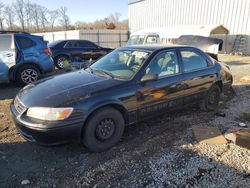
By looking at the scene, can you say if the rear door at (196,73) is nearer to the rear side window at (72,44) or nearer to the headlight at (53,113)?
the headlight at (53,113)

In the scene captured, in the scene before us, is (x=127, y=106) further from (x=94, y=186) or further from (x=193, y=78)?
(x=193, y=78)

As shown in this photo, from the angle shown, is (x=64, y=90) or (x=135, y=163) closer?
(x=135, y=163)

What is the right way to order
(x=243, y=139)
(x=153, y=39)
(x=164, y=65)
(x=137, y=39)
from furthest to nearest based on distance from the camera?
(x=137, y=39), (x=153, y=39), (x=164, y=65), (x=243, y=139)

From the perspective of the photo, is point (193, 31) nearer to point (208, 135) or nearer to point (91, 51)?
point (91, 51)

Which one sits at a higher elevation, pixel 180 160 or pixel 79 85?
pixel 79 85

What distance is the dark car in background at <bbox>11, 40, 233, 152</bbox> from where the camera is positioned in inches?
123

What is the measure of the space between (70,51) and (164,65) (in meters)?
8.44

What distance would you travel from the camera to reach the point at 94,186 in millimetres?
Answer: 2807

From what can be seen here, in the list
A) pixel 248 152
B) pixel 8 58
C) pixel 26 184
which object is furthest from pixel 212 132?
pixel 8 58

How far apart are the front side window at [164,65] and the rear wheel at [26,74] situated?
4.91 metres

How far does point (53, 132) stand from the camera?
3.05 meters

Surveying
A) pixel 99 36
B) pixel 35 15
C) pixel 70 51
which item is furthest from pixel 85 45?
pixel 35 15

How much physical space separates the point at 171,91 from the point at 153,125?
76 centimetres

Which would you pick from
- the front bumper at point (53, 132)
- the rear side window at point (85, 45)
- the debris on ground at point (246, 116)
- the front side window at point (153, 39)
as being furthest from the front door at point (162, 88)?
the front side window at point (153, 39)
